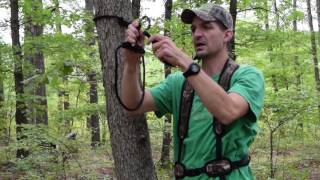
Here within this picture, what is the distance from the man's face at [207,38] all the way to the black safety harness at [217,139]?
12 cm

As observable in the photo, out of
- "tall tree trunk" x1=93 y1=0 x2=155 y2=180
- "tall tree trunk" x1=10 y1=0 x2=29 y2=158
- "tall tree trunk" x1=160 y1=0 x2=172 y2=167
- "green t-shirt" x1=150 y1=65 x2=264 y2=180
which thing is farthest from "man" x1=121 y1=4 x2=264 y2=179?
"tall tree trunk" x1=10 y1=0 x2=29 y2=158

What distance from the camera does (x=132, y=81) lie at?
2705 millimetres

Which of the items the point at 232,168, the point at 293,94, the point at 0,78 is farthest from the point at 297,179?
the point at 232,168

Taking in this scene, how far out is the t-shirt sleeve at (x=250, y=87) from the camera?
2359 millimetres

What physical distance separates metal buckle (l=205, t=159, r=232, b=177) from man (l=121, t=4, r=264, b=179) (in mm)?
18

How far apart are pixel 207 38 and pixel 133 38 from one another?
1.45 ft

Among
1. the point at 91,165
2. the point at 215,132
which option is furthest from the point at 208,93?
the point at 91,165

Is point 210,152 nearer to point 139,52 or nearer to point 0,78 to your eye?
point 139,52

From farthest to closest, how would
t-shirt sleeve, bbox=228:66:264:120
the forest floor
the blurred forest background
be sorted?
the forest floor
the blurred forest background
t-shirt sleeve, bbox=228:66:264:120

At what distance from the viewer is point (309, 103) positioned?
878 centimetres

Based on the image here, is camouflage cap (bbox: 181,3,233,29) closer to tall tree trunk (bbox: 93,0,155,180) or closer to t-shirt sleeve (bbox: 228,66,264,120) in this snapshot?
t-shirt sleeve (bbox: 228,66,264,120)

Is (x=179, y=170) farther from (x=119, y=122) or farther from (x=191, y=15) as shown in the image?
(x=191, y=15)

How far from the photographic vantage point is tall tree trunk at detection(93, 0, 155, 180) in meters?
3.16

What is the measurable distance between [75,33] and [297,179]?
5.95 meters
